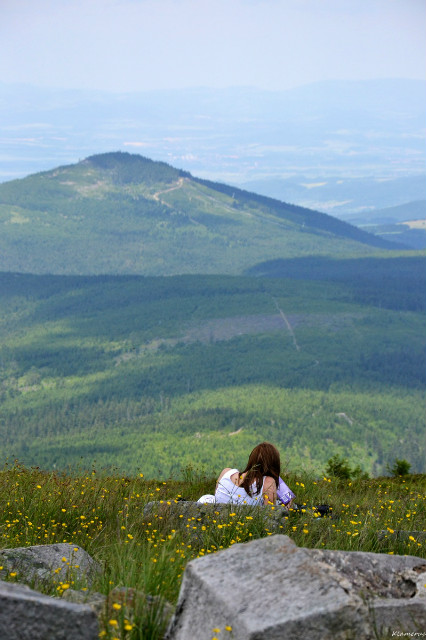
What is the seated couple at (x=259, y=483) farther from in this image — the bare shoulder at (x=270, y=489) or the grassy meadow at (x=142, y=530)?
the grassy meadow at (x=142, y=530)

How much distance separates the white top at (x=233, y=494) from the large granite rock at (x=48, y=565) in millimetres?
3990

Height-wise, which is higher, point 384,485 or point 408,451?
point 384,485

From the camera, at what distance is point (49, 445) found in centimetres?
15250

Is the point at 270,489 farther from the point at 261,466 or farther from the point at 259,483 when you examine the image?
the point at 261,466

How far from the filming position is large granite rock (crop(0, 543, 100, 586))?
863 centimetres

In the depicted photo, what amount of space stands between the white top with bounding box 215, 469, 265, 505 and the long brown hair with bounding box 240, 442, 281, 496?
0.28 ft

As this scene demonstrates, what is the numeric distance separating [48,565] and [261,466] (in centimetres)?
541

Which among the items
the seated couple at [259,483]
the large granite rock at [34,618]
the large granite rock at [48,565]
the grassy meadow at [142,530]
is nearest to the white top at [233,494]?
the seated couple at [259,483]

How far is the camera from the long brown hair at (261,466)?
1380 cm

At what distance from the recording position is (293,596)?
647 cm

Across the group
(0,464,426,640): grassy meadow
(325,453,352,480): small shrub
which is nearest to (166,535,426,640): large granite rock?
(0,464,426,640): grassy meadow

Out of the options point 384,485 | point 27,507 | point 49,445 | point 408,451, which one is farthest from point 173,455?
point 27,507

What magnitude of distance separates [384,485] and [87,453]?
122877 mm

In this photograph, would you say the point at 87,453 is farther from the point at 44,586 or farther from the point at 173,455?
the point at 44,586
